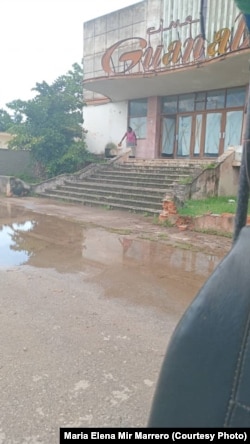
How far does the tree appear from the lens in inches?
597

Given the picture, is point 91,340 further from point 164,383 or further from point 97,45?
point 97,45

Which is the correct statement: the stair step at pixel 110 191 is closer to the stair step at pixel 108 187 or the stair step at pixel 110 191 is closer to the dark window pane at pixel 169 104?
the stair step at pixel 108 187

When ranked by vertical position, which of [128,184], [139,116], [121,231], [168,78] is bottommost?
[121,231]

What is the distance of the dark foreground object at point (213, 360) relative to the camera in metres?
0.73

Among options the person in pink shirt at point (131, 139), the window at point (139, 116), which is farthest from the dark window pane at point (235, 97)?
Answer: the person in pink shirt at point (131, 139)

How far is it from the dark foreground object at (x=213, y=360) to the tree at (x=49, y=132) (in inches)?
584

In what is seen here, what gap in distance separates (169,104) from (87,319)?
554 inches

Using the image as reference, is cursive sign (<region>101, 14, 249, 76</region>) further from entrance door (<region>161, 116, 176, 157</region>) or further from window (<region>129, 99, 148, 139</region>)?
entrance door (<region>161, 116, 176, 157</region>)

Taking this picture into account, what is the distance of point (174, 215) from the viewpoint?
817 cm

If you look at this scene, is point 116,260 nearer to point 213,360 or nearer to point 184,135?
point 213,360

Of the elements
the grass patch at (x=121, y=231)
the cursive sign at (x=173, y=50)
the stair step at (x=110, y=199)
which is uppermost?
the cursive sign at (x=173, y=50)

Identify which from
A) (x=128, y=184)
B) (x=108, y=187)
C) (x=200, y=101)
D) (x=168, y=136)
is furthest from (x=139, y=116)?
(x=108, y=187)

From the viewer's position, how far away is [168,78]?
41.4 feet

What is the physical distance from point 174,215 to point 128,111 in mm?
10016
